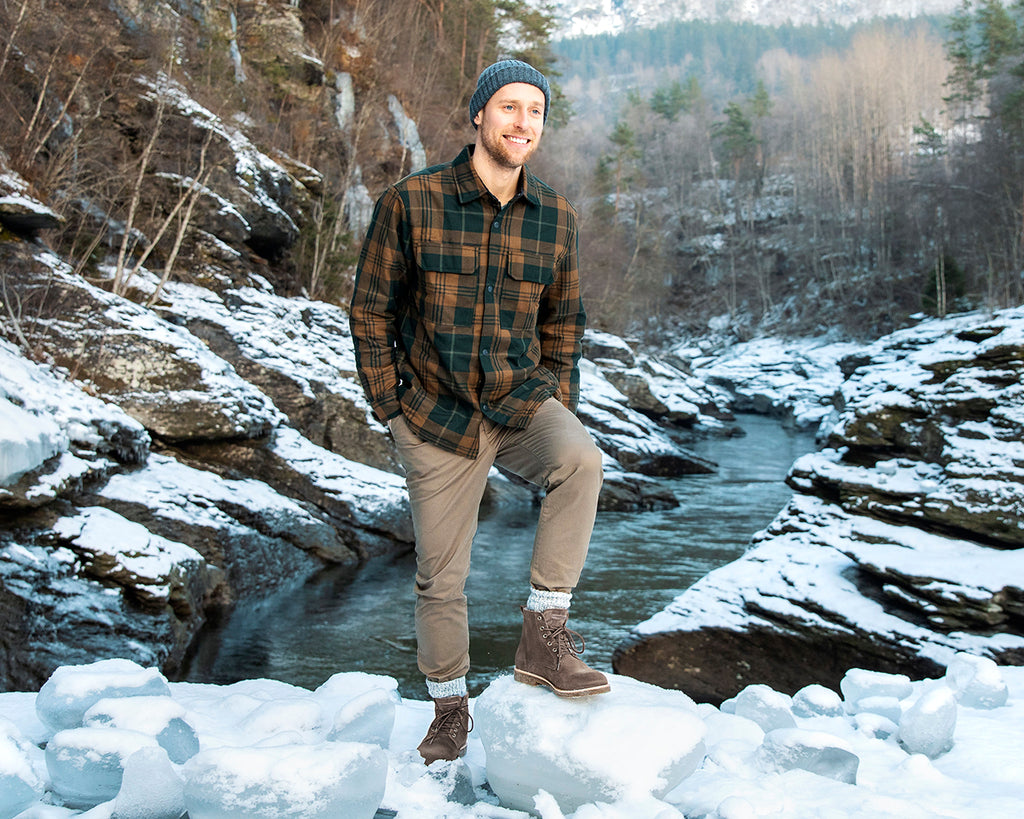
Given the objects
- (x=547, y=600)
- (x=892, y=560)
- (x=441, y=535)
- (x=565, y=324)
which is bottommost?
(x=892, y=560)

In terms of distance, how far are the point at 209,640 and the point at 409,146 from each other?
17922 millimetres

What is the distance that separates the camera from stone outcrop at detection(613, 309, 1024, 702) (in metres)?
5.88

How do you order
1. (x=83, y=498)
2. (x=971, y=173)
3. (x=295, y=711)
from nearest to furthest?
(x=295, y=711) → (x=83, y=498) → (x=971, y=173)

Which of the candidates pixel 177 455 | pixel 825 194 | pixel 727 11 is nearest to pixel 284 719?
pixel 177 455

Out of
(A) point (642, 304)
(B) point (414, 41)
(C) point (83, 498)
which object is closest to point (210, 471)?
(C) point (83, 498)

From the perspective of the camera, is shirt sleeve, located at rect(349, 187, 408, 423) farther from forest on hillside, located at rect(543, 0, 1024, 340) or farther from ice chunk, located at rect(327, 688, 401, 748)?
forest on hillside, located at rect(543, 0, 1024, 340)

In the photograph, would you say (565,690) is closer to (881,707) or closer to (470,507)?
(470,507)

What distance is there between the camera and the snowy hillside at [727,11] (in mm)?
131250

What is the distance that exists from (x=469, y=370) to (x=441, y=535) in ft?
1.90

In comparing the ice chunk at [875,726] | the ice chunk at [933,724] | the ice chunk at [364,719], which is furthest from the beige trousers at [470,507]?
the ice chunk at [875,726]

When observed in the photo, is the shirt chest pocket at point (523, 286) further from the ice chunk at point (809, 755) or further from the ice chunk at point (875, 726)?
the ice chunk at point (875, 726)

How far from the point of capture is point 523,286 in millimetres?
2748

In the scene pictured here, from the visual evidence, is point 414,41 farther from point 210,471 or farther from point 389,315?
point 389,315

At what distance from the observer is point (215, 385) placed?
31.5ft
